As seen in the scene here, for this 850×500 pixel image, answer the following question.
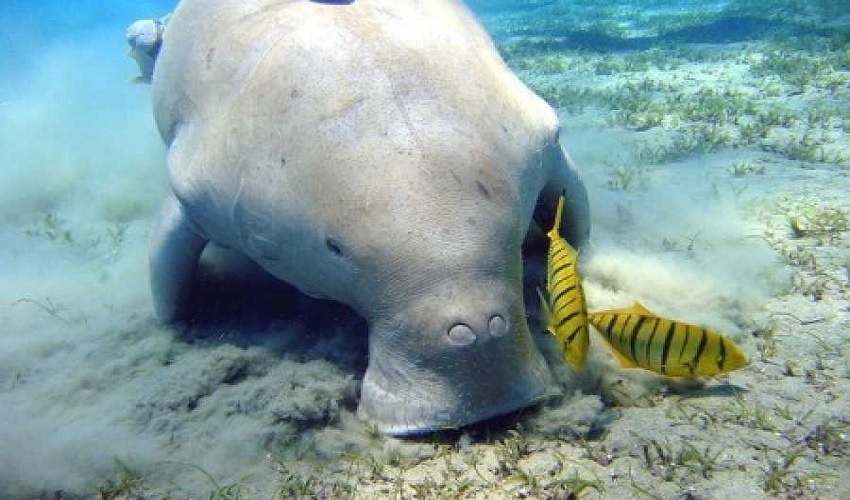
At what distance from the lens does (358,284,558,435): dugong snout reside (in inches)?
92.3

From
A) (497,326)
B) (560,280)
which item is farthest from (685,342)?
(497,326)

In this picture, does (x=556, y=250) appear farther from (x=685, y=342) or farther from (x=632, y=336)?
(x=685, y=342)

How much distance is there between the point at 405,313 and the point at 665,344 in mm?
Answer: 1081

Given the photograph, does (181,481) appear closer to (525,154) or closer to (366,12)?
(525,154)

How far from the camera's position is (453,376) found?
7.96ft

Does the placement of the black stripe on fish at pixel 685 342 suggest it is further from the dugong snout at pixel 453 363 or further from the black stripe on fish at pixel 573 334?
the dugong snout at pixel 453 363

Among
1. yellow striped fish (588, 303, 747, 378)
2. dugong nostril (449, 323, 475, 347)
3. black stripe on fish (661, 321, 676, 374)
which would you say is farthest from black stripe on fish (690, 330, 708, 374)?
dugong nostril (449, 323, 475, 347)

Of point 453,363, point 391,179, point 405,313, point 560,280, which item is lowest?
point 453,363

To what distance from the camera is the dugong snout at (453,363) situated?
92.3 inches

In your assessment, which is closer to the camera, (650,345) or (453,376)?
(453,376)

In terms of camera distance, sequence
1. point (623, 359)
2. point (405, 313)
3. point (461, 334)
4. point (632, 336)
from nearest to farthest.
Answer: point (461, 334), point (405, 313), point (632, 336), point (623, 359)

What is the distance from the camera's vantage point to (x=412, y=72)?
285 cm

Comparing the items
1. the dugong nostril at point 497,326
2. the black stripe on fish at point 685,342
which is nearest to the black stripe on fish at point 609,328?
the black stripe on fish at point 685,342

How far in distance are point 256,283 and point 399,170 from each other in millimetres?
2179
